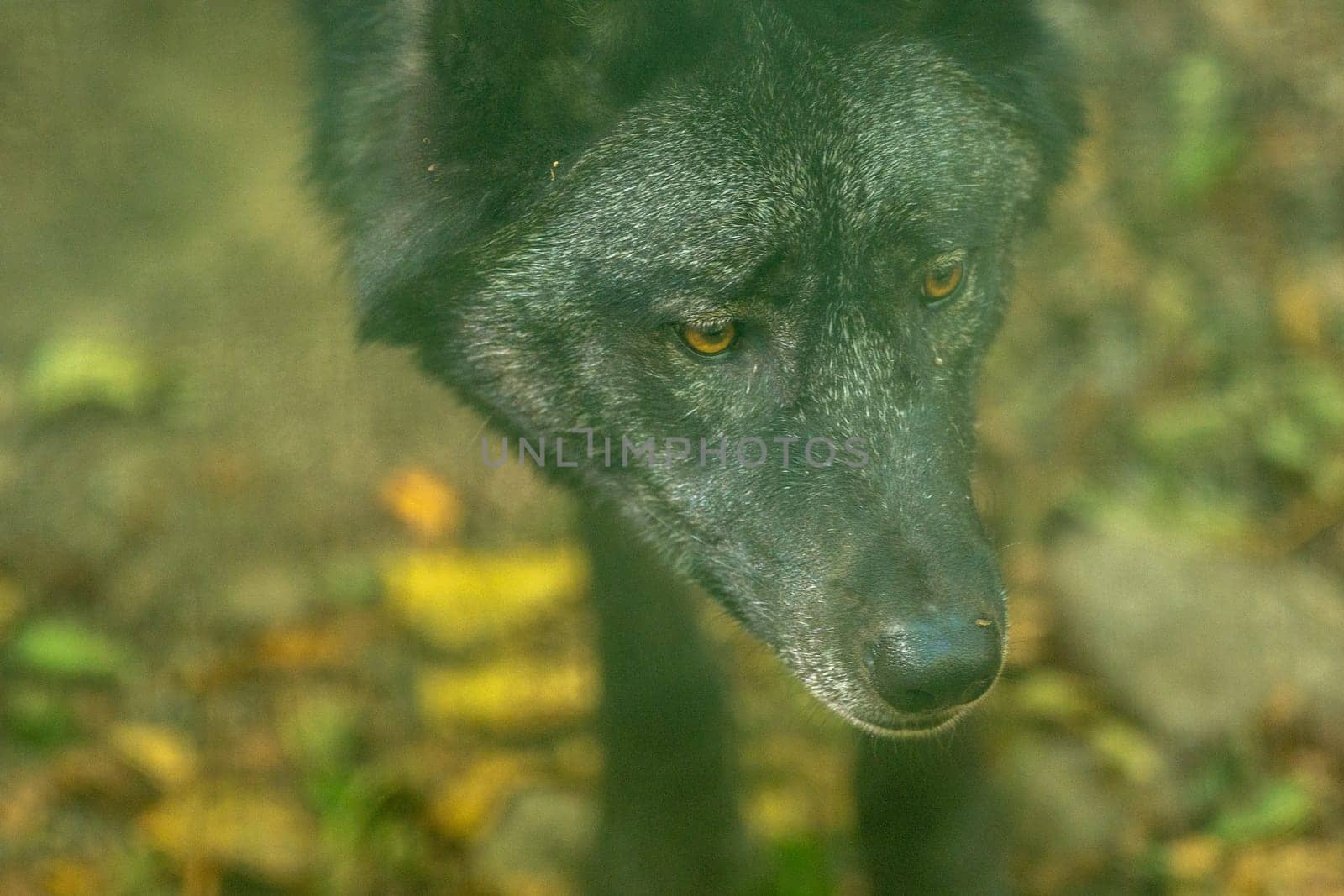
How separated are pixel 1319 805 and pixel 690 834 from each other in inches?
82.0

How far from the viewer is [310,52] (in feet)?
12.8

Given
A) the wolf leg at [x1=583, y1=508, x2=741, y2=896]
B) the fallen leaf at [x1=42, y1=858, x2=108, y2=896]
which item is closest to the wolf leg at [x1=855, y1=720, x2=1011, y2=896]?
the wolf leg at [x1=583, y1=508, x2=741, y2=896]

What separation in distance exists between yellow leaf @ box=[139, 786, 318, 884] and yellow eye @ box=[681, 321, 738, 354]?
2497 mm

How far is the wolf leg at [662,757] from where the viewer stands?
14.0ft

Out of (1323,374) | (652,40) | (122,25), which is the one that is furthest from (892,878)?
(122,25)

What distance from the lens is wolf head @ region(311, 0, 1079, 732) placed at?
2.88 metres

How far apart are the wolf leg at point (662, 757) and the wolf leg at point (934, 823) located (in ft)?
1.54

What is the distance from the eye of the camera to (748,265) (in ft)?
9.45

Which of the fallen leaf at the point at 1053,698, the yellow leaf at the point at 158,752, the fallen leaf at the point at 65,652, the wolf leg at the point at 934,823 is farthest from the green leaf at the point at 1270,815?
the fallen leaf at the point at 65,652

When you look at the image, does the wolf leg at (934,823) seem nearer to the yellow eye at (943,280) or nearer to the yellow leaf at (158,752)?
the yellow eye at (943,280)

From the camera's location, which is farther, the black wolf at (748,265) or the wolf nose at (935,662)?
the black wolf at (748,265)

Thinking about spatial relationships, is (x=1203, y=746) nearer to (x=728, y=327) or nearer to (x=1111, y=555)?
(x=1111, y=555)

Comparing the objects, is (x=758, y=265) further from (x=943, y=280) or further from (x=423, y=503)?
(x=423, y=503)

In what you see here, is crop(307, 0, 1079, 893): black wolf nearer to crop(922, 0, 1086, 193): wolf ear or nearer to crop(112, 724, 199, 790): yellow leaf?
crop(922, 0, 1086, 193): wolf ear
